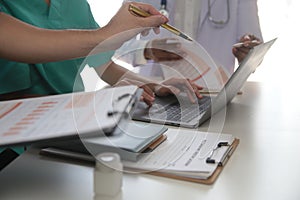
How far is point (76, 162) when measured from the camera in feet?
2.54

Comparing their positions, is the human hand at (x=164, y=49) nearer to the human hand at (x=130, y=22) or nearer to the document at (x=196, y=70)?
the document at (x=196, y=70)

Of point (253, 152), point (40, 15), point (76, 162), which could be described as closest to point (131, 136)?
point (76, 162)

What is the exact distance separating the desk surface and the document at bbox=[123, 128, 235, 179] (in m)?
0.02

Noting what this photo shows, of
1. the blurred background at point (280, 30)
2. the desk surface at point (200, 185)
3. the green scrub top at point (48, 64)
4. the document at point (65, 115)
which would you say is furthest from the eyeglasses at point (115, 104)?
the blurred background at point (280, 30)

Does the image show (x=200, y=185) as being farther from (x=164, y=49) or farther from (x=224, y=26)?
(x=224, y=26)

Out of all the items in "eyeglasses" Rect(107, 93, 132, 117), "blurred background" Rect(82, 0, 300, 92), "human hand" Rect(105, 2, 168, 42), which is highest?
"human hand" Rect(105, 2, 168, 42)

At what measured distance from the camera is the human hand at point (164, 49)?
4.05 feet

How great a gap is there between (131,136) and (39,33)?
0.32 meters

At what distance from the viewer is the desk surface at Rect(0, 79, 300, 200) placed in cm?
67

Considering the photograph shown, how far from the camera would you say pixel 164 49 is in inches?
50.0

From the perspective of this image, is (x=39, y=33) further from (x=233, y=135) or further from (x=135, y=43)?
(x=233, y=135)

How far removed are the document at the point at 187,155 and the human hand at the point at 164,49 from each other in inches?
15.0

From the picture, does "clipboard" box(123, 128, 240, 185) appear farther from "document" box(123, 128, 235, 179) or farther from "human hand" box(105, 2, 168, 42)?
"human hand" box(105, 2, 168, 42)

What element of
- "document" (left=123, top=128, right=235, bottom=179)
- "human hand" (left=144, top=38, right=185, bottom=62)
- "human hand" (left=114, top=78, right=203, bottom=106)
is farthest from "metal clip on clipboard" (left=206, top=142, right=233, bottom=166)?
"human hand" (left=144, top=38, right=185, bottom=62)
